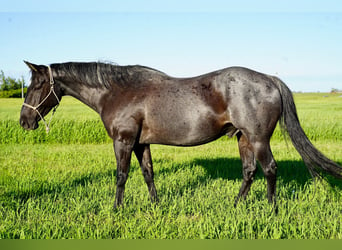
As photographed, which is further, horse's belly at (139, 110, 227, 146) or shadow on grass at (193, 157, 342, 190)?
shadow on grass at (193, 157, 342, 190)

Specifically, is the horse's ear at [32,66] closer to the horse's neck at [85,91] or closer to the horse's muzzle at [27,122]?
the horse's neck at [85,91]

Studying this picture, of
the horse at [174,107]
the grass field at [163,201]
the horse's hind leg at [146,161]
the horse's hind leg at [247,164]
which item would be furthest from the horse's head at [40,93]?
the horse's hind leg at [247,164]

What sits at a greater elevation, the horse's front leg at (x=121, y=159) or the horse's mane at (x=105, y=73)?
the horse's mane at (x=105, y=73)

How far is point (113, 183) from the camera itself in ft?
22.6

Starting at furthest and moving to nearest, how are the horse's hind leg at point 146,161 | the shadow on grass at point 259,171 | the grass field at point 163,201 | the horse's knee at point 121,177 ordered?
the shadow on grass at point 259,171 → the horse's hind leg at point 146,161 → the horse's knee at point 121,177 → the grass field at point 163,201

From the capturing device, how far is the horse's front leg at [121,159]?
16.8 feet

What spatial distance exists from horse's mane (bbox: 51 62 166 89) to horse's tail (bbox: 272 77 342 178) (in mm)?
1857

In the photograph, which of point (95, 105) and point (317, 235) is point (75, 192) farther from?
point (317, 235)

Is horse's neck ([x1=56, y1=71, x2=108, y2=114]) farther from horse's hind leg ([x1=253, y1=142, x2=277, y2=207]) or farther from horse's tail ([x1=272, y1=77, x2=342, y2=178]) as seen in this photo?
horse's tail ([x1=272, y1=77, x2=342, y2=178])

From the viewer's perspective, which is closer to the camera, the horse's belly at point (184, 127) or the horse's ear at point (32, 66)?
the horse's belly at point (184, 127)

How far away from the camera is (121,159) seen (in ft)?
17.1

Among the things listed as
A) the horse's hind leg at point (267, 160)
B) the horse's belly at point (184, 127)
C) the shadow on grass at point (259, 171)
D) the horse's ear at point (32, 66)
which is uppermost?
the horse's ear at point (32, 66)

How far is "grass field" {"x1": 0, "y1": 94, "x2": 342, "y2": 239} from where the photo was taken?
4332mm

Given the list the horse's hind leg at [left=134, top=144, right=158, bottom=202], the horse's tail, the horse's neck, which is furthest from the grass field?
the horse's neck
